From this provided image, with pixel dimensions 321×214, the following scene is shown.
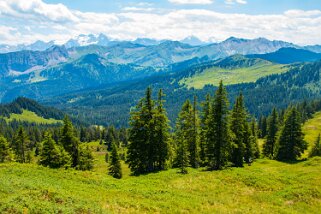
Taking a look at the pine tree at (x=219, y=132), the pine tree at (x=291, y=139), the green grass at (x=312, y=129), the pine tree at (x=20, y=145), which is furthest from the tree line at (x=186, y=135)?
the green grass at (x=312, y=129)

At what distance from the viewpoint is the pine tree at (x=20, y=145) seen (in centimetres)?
7950

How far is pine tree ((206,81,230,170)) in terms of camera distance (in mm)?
47062

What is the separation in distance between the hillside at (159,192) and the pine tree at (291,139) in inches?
1064

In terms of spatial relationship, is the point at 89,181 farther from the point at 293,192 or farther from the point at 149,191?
the point at 293,192

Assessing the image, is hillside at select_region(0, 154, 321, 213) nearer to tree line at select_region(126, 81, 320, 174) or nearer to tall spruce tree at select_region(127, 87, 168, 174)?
A: tree line at select_region(126, 81, 320, 174)

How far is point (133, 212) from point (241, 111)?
3694cm

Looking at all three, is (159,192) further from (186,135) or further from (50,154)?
(50,154)

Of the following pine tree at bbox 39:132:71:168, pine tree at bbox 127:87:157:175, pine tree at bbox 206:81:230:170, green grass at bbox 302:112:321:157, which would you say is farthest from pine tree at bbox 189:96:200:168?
green grass at bbox 302:112:321:157

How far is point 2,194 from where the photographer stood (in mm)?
22578

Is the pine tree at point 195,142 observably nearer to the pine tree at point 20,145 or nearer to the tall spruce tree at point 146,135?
the tall spruce tree at point 146,135

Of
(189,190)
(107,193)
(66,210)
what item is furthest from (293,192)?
(66,210)

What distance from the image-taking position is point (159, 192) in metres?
31.1

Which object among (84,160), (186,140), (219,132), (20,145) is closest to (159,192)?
(219,132)

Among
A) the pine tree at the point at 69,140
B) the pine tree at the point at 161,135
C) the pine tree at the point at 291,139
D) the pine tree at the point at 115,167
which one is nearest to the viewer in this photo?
the pine tree at the point at 161,135
